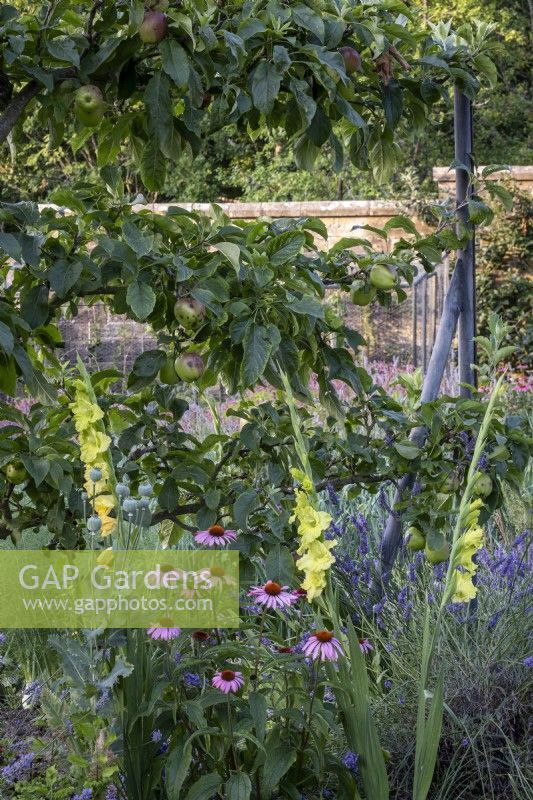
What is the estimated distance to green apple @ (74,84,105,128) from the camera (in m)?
1.73

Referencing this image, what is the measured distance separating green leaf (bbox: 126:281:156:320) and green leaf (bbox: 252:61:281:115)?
0.36m

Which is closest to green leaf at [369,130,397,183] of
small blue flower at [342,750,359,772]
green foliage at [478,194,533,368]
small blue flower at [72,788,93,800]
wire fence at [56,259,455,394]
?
small blue flower at [342,750,359,772]

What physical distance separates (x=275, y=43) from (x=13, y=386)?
2.47 ft

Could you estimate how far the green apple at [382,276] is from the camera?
6.58ft

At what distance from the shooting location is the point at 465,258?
2730 millimetres

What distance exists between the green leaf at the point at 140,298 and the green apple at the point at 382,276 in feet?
1.85

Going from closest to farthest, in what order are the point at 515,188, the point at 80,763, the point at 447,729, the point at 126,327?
the point at 80,763 < the point at 447,729 < the point at 126,327 < the point at 515,188

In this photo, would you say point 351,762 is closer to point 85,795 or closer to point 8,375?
point 85,795

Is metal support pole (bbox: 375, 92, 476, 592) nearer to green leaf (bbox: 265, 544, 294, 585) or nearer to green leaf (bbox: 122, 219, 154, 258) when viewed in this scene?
green leaf (bbox: 265, 544, 294, 585)

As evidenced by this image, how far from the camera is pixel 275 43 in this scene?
1755 mm

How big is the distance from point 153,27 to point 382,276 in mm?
676

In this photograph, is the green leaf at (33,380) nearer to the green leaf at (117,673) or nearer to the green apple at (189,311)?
the green apple at (189,311)

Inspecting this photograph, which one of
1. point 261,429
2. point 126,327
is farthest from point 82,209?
point 126,327

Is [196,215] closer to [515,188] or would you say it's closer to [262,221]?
[262,221]
